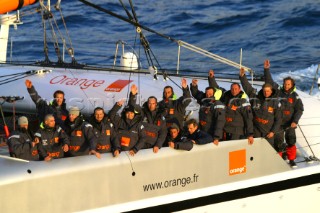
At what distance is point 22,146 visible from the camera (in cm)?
1212

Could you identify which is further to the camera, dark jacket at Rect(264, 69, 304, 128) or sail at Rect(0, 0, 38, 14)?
dark jacket at Rect(264, 69, 304, 128)

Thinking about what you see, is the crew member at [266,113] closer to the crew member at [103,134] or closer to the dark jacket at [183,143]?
the dark jacket at [183,143]

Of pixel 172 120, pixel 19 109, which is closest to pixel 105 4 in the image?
pixel 19 109

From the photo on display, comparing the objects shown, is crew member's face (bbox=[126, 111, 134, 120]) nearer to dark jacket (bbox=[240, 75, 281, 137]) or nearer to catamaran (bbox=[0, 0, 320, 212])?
catamaran (bbox=[0, 0, 320, 212])

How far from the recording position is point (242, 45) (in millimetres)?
28578

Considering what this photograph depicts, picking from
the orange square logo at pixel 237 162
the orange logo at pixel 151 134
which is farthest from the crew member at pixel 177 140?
the orange square logo at pixel 237 162

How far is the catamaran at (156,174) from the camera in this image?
39.4ft

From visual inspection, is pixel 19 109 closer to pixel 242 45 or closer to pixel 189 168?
pixel 189 168

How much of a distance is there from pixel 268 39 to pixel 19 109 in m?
14.8

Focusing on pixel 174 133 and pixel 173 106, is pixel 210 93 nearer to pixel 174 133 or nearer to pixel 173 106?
pixel 173 106

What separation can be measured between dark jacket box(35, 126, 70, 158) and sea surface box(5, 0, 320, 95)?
1265 cm

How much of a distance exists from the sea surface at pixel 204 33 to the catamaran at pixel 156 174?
9.30 m

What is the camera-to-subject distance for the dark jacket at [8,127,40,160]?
39.7 ft

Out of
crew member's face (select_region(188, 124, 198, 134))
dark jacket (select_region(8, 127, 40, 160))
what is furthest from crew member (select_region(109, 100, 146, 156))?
dark jacket (select_region(8, 127, 40, 160))
